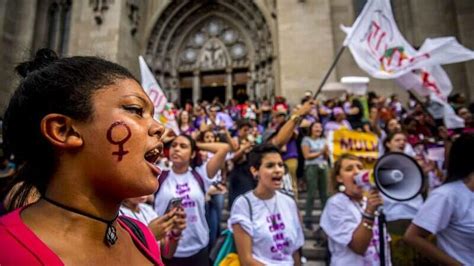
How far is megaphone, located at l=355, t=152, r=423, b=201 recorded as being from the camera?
101 inches

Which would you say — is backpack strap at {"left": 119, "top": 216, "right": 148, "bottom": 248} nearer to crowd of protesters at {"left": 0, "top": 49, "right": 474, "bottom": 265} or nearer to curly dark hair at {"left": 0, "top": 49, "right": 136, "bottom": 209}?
crowd of protesters at {"left": 0, "top": 49, "right": 474, "bottom": 265}

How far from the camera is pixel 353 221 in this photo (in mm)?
2723

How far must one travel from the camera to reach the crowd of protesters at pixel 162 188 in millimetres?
884

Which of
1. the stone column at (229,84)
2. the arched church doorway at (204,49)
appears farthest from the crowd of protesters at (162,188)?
the arched church doorway at (204,49)

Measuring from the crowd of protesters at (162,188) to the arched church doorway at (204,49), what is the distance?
369 inches

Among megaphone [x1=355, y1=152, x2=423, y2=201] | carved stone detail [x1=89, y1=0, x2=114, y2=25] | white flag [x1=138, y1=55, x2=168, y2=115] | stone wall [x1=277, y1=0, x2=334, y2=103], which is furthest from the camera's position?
carved stone detail [x1=89, y1=0, x2=114, y2=25]

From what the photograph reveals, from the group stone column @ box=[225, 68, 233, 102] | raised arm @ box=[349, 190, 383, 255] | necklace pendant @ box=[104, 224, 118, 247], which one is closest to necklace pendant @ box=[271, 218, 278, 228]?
raised arm @ box=[349, 190, 383, 255]

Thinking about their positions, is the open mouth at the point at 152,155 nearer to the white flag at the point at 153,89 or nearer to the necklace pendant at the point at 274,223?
the necklace pendant at the point at 274,223

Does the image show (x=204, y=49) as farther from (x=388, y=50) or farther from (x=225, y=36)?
(x=388, y=50)

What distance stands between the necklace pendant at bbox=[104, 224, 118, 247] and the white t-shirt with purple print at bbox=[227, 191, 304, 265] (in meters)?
1.66

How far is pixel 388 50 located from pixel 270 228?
3.98 meters

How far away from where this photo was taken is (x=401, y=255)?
3.46 meters

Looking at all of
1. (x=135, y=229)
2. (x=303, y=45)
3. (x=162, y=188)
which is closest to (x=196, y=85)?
(x=303, y=45)

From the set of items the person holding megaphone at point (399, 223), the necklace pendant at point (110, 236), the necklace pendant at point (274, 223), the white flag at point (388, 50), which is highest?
the white flag at point (388, 50)
